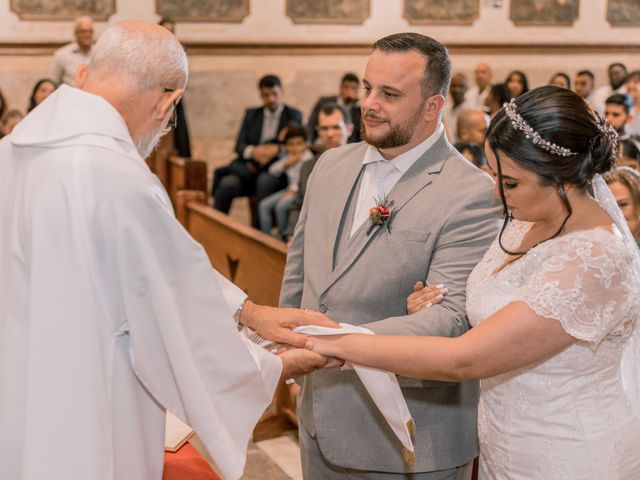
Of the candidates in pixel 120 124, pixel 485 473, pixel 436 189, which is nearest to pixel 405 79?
pixel 436 189

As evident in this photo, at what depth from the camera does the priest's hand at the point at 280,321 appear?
288cm

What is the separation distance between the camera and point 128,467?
7.77ft

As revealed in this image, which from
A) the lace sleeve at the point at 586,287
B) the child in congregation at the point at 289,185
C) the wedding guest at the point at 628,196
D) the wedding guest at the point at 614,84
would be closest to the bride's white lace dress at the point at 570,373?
the lace sleeve at the point at 586,287

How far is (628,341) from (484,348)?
1.65 feet

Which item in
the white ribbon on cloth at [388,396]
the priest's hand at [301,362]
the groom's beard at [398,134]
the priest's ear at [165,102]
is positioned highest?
the priest's ear at [165,102]

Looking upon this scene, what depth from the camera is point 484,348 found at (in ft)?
7.88

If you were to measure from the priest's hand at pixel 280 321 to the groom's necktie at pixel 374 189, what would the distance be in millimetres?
311

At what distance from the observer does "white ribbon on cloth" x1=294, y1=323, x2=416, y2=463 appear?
275 cm

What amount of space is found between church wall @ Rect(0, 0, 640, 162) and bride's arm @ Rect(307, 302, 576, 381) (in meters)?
10.0

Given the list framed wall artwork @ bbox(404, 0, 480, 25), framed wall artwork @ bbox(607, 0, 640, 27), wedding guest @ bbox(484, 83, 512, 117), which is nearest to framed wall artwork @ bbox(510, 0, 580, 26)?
framed wall artwork @ bbox(607, 0, 640, 27)

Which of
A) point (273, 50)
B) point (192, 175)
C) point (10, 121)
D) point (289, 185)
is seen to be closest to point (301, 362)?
point (192, 175)

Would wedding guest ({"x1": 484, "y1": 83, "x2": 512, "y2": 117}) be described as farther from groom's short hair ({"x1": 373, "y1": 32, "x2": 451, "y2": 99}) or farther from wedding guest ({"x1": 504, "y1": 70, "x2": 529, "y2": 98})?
groom's short hair ({"x1": 373, "y1": 32, "x2": 451, "y2": 99})

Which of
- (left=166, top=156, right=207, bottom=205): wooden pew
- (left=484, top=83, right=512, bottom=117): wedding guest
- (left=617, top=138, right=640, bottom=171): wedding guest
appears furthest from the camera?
(left=484, top=83, right=512, bottom=117): wedding guest

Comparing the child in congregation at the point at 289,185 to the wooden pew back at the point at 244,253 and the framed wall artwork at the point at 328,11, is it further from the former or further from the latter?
the framed wall artwork at the point at 328,11
